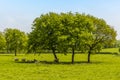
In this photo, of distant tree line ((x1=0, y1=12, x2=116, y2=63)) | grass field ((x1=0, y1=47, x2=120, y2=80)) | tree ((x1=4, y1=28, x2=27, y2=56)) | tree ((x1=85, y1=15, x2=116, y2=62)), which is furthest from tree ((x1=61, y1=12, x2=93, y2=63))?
tree ((x1=4, y1=28, x2=27, y2=56))

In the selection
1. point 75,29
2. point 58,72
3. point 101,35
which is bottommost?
point 58,72

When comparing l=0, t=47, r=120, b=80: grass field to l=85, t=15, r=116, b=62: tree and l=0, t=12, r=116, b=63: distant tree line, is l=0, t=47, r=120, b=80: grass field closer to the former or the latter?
l=0, t=12, r=116, b=63: distant tree line

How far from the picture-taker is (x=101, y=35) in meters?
82.4

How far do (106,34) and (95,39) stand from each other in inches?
125

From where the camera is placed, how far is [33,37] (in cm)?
7925

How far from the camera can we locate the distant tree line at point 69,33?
74500mm

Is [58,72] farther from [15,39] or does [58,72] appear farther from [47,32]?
[15,39]

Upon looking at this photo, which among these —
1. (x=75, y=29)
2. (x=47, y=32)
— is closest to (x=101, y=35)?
(x=75, y=29)

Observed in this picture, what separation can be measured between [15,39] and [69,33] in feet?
222

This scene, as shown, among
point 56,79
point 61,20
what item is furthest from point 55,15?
point 56,79

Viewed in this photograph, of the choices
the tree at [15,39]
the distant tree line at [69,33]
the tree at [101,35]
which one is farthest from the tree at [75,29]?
the tree at [15,39]

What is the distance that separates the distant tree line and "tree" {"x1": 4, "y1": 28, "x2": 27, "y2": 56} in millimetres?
56402

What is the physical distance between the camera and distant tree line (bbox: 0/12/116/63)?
7450 centimetres

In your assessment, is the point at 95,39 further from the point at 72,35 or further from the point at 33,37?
the point at 33,37
